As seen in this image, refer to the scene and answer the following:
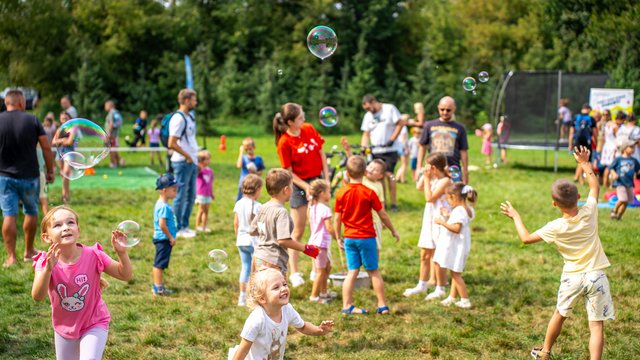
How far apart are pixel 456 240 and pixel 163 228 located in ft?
9.75

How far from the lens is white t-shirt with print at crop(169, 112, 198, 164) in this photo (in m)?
9.55

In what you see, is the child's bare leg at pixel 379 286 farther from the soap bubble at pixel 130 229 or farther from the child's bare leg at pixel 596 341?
the soap bubble at pixel 130 229

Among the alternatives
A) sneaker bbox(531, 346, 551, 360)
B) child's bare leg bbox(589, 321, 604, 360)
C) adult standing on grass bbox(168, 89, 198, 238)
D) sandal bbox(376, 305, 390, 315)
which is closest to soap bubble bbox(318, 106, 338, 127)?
adult standing on grass bbox(168, 89, 198, 238)

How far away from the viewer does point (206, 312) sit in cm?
680

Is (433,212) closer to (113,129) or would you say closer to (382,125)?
(382,125)

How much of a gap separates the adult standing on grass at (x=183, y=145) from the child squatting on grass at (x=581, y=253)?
5458mm

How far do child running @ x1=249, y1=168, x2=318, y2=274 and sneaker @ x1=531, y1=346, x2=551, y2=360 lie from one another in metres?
2.00

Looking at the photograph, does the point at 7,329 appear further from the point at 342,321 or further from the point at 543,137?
the point at 543,137

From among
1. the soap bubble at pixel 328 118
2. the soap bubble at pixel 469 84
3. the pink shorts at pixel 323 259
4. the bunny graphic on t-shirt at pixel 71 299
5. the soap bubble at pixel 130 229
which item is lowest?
the pink shorts at pixel 323 259

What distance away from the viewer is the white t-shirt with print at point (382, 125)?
1234cm

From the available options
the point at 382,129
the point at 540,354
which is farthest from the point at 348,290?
the point at 382,129

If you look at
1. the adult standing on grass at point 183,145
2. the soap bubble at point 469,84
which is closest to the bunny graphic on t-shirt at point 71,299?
the adult standing on grass at point 183,145

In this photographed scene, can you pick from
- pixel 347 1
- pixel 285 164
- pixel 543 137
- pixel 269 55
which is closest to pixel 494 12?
pixel 347 1

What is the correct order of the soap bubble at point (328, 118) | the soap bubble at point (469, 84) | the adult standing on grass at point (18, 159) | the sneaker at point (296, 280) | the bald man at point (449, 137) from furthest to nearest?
the soap bubble at point (328, 118) → the soap bubble at point (469, 84) → the bald man at point (449, 137) → the adult standing on grass at point (18, 159) → the sneaker at point (296, 280)
